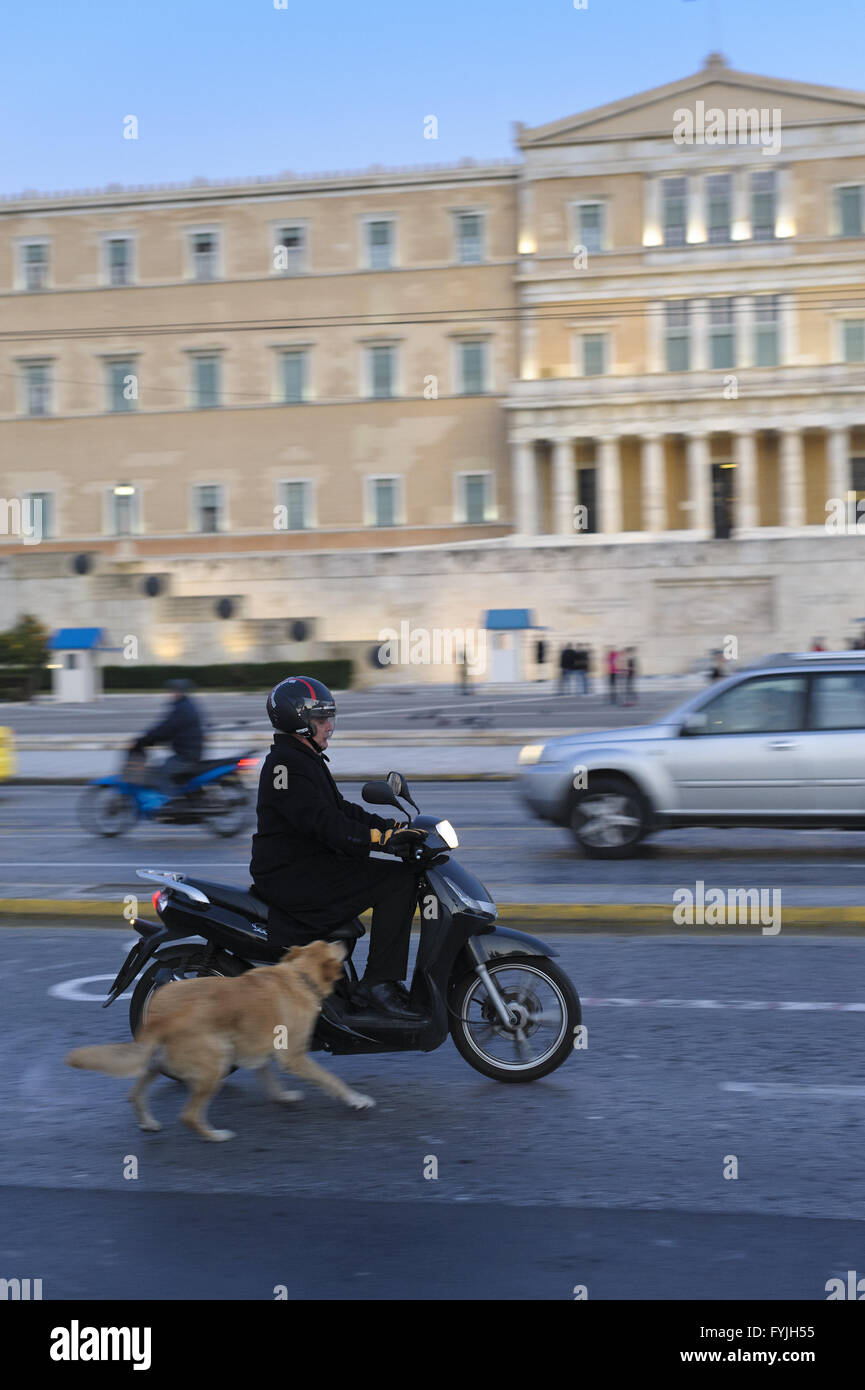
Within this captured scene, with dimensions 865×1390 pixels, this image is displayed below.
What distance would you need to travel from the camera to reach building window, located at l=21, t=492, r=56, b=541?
67.8 metres

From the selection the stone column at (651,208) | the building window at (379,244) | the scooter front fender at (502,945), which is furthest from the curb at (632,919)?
the building window at (379,244)

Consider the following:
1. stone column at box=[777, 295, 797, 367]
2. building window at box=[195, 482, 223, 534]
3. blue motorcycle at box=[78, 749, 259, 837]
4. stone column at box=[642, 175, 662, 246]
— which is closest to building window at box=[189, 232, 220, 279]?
building window at box=[195, 482, 223, 534]

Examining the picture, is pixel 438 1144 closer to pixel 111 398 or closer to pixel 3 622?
pixel 3 622

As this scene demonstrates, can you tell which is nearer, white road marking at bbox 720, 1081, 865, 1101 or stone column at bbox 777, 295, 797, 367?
white road marking at bbox 720, 1081, 865, 1101

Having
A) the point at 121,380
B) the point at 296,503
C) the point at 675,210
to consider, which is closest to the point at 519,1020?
the point at 296,503

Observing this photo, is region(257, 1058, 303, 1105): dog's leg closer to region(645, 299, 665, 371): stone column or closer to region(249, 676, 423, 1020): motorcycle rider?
region(249, 676, 423, 1020): motorcycle rider

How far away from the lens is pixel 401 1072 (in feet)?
21.9

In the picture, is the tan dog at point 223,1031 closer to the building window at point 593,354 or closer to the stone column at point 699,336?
the stone column at point 699,336

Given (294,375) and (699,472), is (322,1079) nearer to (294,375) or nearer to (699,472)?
(699,472)

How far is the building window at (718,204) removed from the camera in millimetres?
62125

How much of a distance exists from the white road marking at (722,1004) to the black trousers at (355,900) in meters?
1.87

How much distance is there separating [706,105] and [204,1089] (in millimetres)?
61813

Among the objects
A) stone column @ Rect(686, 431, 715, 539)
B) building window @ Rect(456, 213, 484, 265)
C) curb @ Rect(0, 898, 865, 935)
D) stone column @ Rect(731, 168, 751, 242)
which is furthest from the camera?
building window @ Rect(456, 213, 484, 265)

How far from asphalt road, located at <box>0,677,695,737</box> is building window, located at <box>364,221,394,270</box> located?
2268 cm
